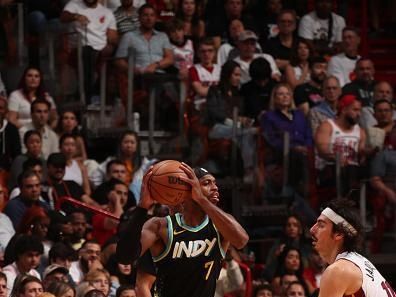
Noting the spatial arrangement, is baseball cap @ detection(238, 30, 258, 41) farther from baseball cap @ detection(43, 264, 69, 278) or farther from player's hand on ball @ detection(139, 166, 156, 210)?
player's hand on ball @ detection(139, 166, 156, 210)

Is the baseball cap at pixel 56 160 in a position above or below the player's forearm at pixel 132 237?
below

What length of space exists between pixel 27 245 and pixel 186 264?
386 cm

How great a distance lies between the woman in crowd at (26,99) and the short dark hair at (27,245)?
3.61 metres

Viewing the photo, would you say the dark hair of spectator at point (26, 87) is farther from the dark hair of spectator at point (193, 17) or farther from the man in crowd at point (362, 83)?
the man in crowd at point (362, 83)

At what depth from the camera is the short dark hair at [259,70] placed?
17109mm

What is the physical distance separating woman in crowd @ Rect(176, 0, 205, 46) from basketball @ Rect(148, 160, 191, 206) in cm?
945

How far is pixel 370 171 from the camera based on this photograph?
15.2 meters

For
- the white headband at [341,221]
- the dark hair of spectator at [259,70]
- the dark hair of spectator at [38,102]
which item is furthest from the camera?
the dark hair of spectator at [259,70]

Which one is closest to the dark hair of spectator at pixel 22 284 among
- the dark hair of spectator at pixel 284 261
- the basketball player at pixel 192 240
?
the basketball player at pixel 192 240

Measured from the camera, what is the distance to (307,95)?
57.0ft

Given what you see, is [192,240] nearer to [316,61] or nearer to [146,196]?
[146,196]

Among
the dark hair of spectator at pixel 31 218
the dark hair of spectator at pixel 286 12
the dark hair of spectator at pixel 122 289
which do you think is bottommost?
the dark hair of spectator at pixel 122 289

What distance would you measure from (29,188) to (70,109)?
2.81m

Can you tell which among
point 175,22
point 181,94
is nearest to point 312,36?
point 175,22
